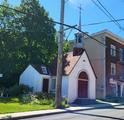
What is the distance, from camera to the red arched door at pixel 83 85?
114 feet

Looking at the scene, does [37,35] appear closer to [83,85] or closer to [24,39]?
[24,39]

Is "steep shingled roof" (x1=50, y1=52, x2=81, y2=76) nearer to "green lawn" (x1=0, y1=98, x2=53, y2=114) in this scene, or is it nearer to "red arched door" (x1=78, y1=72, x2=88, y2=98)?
"red arched door" (x1=78, y1=72, x2=88, y2=98)

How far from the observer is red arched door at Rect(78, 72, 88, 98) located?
34750 millimetres

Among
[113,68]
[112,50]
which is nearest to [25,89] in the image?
[113,68]

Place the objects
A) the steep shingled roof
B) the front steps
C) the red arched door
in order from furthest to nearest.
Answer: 1. the red arched door
2. the steep shingled roof
3. the front steps

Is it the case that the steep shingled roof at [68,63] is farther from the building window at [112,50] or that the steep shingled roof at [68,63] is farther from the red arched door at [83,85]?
the building window at [112,50]

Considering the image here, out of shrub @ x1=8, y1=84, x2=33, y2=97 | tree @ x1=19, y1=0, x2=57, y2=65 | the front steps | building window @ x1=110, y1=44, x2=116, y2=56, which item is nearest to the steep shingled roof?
the front steps

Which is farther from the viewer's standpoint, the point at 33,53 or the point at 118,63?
the point at 118,63

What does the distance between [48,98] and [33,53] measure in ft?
50.2

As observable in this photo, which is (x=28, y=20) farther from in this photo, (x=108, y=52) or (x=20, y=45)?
(x=108, y=52)

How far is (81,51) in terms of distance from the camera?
117 feet

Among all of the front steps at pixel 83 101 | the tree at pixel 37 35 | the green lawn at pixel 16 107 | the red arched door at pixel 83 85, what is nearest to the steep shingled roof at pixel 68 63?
the red arched door at pixel 83 85

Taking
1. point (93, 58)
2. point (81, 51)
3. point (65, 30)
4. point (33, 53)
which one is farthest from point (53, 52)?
point (65, 30)

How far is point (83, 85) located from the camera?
116 ft
